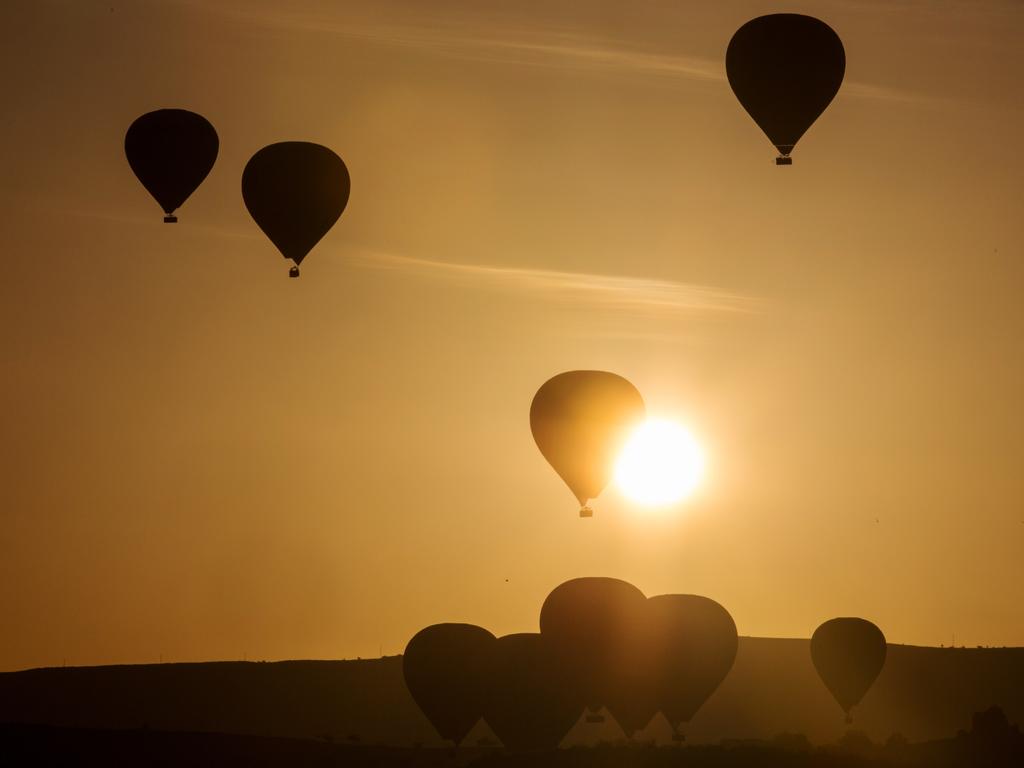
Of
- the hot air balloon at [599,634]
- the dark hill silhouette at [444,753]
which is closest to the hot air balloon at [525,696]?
the hot air balloon at [599,634]

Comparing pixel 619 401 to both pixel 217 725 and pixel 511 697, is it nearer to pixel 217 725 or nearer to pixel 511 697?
pixel 511 697

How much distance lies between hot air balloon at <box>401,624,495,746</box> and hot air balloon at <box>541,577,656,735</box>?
9.94 feet

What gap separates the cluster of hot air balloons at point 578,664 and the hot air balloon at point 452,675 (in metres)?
0.03

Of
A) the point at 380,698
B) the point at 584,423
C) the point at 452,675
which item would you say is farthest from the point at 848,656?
the point at 380,698

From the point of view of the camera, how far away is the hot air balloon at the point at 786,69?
47.3m

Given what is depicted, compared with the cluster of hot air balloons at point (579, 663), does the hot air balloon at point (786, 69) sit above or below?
above

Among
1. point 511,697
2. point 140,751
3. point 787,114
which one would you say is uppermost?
point 787,114

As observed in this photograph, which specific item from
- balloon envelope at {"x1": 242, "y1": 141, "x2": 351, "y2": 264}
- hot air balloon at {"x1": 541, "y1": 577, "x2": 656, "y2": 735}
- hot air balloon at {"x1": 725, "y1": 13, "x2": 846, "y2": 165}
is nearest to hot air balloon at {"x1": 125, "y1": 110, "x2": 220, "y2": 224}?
balloon envelope at {"x1": 242, "y1": 141, "x2": 351, "y2": 264}

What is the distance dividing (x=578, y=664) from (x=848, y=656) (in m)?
15.9

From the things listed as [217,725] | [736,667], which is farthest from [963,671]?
[217,725]

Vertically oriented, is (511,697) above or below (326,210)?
below

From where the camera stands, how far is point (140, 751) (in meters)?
62.3

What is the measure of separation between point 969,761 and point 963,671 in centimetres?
7309

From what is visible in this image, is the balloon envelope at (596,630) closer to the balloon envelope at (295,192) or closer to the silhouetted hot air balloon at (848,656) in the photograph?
the silhouetted hot air balloon at (848,656)
